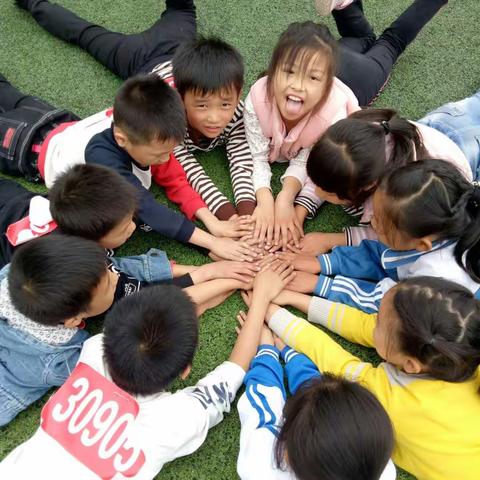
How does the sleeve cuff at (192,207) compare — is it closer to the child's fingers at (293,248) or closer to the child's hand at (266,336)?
the child's fingers at (293,248)

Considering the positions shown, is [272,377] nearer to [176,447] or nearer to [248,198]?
[176,447]

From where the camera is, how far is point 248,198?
1667mm

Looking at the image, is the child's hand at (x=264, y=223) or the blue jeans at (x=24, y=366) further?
the child's hand at (x=264, y=223)

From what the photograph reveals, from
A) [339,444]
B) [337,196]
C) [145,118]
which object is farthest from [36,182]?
[339,444]

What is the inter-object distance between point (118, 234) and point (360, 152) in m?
0.69

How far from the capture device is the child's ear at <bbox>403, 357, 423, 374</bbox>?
3.64ft

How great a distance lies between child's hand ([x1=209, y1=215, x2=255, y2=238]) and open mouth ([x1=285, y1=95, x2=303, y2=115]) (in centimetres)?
37

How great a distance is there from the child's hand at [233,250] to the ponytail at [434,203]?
0.45m

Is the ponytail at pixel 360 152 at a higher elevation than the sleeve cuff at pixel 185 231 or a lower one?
higher

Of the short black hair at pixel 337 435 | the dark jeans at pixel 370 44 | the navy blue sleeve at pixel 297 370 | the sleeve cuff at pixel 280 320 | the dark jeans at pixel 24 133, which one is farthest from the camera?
the dark jeans at pixel 370 44

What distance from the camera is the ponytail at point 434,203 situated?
1217 millimetres

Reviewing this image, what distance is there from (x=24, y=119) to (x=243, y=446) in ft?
4.17

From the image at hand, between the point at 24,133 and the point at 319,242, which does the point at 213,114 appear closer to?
the point at 319,242

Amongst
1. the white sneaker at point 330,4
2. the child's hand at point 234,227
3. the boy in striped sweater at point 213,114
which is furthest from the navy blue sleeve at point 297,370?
the white sneaker at point 330,4
